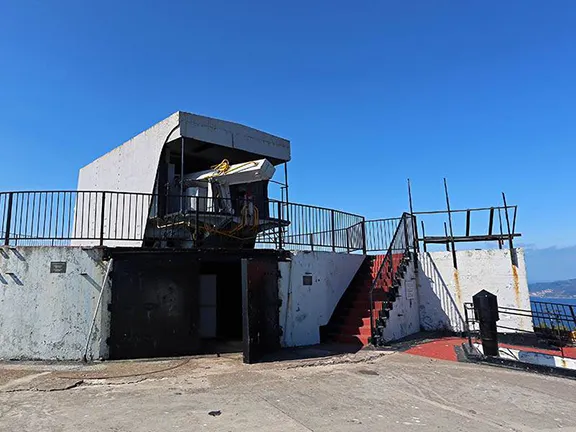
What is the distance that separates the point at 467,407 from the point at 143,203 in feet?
29.3

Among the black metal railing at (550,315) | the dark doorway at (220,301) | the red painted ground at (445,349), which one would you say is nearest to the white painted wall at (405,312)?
the red painted ground at (445,349)

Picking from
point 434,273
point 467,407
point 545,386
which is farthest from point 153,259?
point 434,273

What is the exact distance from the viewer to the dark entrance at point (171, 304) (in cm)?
865

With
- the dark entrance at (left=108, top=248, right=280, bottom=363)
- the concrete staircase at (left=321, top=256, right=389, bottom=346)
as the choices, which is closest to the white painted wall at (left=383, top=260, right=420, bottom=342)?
the concrete staircase at (left=321, top=256, right=389, bottom=346)

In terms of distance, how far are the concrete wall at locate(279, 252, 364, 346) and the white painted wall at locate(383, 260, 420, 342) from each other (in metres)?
1.68

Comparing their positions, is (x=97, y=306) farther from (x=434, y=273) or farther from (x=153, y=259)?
(x=434, y=273)

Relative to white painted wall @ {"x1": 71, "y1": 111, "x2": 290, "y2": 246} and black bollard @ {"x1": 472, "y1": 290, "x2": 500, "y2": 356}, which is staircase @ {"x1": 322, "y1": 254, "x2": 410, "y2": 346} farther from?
white painted wall @ {"x1": 71, "y1": 111, "x2": 290, "y2": 246}

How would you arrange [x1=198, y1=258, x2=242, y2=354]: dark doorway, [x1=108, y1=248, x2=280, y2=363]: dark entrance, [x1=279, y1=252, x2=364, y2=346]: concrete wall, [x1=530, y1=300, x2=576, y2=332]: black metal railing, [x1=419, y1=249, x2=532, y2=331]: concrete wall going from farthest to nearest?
[x1=198, y1=258, x2=242, y2=354]: dark doorway, [x1=419, y1=249, x2=532, y2=331]: concrete wall, [x1=530, y1=300, x2=576, y2=332]: black metal railing, [x1=279, y1=252, x2=364, y2=346]: concrete wall, [x1=108, y1=248, x2=280, y2=363]: dark entrance

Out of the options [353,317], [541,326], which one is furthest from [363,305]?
[541,326]

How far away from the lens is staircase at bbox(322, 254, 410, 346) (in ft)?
34.8

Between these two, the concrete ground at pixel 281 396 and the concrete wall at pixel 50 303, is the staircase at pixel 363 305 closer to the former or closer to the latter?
the concrete ground at pixel 281 396

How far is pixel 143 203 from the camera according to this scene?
35.8 ft

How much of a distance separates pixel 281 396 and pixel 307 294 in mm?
4937

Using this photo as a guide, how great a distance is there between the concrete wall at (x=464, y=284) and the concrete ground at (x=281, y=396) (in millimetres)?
4497
